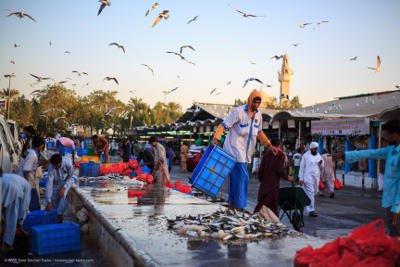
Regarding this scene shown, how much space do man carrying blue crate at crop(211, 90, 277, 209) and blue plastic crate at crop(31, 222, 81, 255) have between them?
257cm

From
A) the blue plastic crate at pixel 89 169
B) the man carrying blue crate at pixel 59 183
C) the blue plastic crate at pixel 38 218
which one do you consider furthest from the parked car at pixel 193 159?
the blue plastic crate at pixel 38 218

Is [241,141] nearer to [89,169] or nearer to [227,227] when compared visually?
[227,227]

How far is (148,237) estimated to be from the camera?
475 cm

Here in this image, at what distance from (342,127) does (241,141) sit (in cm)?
1291

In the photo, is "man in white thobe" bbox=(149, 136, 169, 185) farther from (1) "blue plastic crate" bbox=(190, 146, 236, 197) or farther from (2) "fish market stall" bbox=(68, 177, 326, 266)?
(1) "blue plastic crate" bbox=(190, 146, 236, 197)

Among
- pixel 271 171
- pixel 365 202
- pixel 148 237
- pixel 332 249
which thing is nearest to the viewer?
pixel 332 249

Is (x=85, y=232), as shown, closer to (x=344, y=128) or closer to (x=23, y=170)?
(x=23, y=170)

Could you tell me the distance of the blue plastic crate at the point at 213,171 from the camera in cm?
648

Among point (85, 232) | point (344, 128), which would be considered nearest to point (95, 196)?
point (85, 232)

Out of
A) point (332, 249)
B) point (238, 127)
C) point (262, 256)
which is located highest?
point (238, 127)

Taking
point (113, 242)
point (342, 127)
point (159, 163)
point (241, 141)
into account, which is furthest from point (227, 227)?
point (342, 127)

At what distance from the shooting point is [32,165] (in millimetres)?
7859

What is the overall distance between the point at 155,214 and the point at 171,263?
2849 mm

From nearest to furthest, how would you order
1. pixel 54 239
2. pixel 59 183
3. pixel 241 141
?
pixel 54 239
pixel 241 141
pixel 59 183
